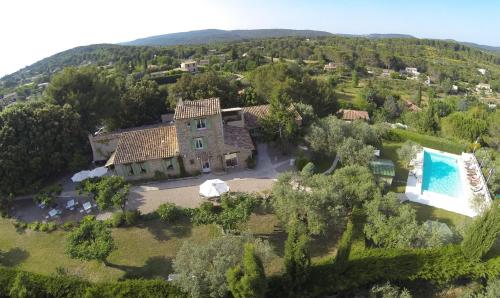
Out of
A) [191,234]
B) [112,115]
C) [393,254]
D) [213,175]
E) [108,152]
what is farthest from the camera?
[112,115]

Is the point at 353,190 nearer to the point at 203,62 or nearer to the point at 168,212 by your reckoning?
the point at 168,212

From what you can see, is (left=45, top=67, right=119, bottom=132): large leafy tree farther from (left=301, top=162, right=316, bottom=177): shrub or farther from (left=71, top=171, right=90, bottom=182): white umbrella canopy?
(left=301, top=162, right=316, bottom=177): shrub

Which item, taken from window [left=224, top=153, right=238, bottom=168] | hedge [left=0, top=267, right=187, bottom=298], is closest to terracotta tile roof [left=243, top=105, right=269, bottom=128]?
window [left=224, top=153, right=238, bottom=168]

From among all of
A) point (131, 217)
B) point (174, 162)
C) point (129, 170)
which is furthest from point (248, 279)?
point (129, 170)

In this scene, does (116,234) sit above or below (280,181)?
below

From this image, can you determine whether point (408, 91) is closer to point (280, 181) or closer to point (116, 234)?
point (280, 181)

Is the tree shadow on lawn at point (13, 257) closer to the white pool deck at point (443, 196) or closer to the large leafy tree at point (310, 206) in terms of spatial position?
the large leafy tree at point (310, 206)

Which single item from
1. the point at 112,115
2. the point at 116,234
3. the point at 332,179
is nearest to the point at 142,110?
the point at 112,115
